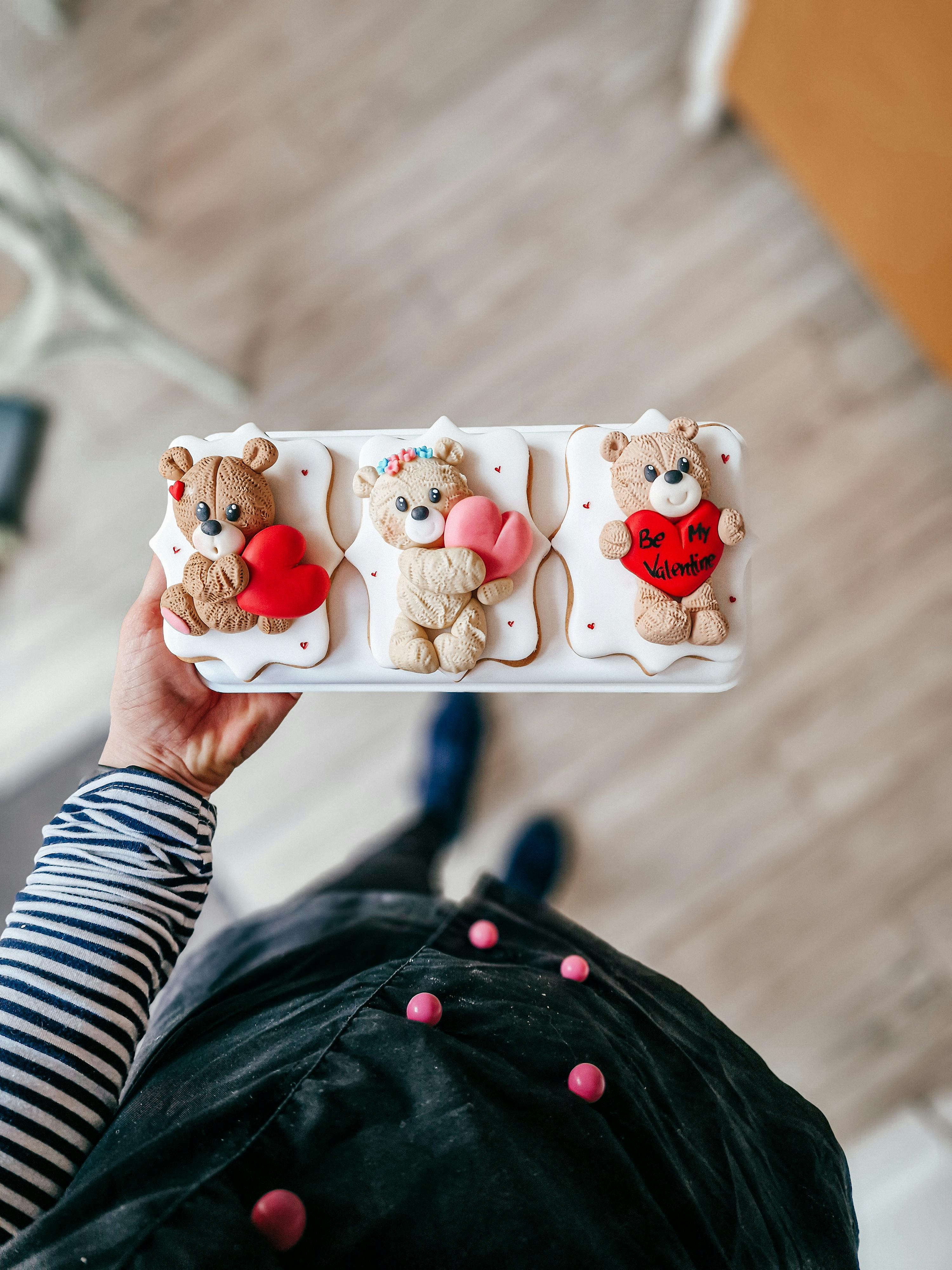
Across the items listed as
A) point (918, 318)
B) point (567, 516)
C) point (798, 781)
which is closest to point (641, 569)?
point (567, 516)

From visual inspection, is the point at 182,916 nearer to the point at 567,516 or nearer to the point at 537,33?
the point at 567,516

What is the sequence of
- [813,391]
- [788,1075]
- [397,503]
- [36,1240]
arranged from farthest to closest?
[813,391] < [788,1075] < [397,503] < [36,1240]

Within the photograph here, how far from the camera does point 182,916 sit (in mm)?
616

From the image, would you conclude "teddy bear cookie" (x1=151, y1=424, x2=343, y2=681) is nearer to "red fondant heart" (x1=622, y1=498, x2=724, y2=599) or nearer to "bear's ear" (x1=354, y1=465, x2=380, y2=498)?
"bear's ear" (x1=354, y1=465, x2=380, y2=498)

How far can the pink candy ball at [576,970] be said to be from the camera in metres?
0.60

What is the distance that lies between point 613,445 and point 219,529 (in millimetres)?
309

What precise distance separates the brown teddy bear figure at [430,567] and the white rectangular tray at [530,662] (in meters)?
0.03

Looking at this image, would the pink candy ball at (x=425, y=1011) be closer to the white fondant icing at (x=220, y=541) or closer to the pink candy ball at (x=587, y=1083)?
the pink candy ball at (x=587, y=1083)

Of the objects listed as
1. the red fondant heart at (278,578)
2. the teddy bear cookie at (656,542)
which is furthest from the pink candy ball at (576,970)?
the red fondant heart at (278,578)

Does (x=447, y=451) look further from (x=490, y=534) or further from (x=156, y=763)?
(x=156, y=763)

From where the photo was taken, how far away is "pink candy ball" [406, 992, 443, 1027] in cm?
51

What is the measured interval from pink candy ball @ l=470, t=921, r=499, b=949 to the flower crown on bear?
0.39m

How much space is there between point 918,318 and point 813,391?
0.53ft

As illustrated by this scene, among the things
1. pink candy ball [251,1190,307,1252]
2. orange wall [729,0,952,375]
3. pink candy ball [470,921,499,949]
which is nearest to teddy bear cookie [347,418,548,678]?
pink candy ball [470,921,499,949]
